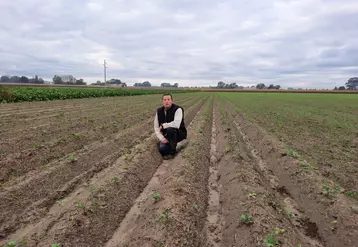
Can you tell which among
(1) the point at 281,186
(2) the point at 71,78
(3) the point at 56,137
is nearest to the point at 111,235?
(1) the point at 281,186

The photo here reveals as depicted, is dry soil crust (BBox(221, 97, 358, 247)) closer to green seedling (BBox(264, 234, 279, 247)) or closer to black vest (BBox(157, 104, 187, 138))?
green seedling (BBox(264, 234, 279, 247))

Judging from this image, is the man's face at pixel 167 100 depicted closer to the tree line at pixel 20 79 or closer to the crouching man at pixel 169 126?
the crouching man at pixel 169 126

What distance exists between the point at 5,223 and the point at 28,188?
4.01 feet

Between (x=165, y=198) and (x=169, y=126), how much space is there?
11.0ft

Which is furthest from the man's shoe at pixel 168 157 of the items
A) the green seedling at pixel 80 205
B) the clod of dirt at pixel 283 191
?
the green seedling at pixel 80 205

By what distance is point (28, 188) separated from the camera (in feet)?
18.5

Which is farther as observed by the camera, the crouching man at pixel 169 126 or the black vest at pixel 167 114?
the black vest at pixel 167 114

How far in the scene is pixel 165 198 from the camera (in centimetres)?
514

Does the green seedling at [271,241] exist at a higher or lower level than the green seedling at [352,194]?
higher

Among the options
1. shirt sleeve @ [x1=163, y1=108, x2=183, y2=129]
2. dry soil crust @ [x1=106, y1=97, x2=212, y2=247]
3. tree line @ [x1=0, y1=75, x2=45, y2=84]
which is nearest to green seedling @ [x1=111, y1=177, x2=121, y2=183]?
dry soil crust @ [x1=106, y1=97, x2=212, y2=247]

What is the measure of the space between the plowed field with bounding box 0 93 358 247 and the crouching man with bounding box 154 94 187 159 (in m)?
0.37

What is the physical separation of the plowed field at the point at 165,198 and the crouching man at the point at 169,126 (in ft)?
1.22

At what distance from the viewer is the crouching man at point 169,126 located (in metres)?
8.24

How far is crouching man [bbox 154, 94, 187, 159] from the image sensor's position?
8242 mm
